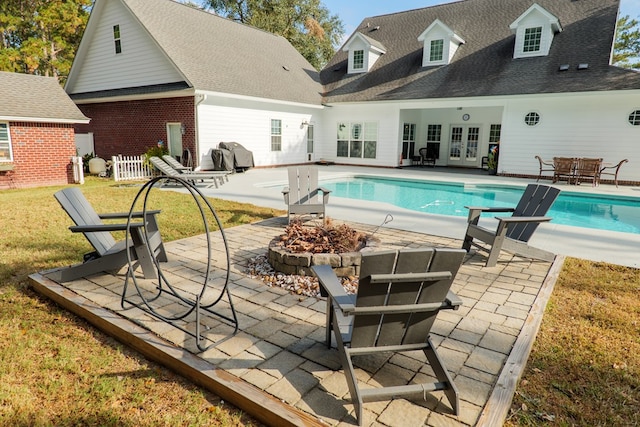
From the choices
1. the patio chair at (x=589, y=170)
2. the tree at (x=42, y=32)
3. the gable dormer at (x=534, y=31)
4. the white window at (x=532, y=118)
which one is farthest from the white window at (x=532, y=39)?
the tree at (x=42, y=32)

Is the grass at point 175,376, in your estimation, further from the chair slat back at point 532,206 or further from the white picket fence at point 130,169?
the white picket fence at point 130,169

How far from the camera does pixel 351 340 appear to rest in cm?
234

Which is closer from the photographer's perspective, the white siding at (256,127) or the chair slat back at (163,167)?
the chair slat back at (163,167)

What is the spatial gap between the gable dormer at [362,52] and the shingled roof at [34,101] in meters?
12.0

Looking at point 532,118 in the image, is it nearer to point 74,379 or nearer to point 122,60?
point 74,379

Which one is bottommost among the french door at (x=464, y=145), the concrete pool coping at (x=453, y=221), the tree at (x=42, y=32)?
the concrete pool coping at (x=453, y=221)

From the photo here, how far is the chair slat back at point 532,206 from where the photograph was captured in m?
4.82

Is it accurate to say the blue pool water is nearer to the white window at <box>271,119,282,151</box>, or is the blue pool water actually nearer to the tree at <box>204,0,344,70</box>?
the white window at <box>271,119,282,151</box>

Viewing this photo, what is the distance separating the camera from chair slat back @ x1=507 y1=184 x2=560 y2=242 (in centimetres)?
482

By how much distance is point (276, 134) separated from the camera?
1677 cm

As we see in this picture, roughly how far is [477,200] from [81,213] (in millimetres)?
10078

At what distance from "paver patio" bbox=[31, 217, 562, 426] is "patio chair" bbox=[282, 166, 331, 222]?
2.15m

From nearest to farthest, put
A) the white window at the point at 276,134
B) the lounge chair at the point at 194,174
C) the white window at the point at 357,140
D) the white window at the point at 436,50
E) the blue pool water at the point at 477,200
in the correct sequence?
the blue pool water at the point at 477,200, the lounge chair at the point at 194,174, the white window at the point at 276,134, the white window at the point at 436,50, the white window at the point at 357,140

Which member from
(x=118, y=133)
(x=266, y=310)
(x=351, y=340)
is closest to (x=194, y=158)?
(x=118, y=133)
